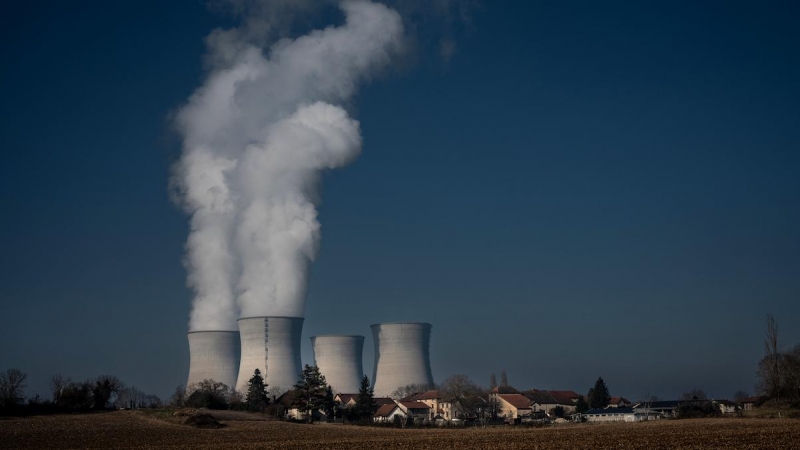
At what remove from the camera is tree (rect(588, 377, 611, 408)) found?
181 ft

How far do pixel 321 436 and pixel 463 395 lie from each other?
24.6 metres

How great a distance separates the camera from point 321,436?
26.8 m

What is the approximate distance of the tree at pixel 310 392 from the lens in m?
41.8

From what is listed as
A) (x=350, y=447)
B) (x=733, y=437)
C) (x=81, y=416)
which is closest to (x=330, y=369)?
(x=81, y=416)

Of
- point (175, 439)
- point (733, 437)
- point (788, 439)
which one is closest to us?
point (788, 439)

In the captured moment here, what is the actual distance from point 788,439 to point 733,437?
1.86 m

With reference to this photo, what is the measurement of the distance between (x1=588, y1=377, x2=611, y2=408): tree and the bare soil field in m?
27.4

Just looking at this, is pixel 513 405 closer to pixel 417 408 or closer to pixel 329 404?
pixel 417 408

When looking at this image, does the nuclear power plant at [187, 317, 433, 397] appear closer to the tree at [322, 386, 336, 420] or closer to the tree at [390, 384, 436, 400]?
the tree at [390, 384, 436, 400]

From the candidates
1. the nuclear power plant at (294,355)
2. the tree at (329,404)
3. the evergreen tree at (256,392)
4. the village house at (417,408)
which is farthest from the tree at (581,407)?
the evergreen tree at (256,392)

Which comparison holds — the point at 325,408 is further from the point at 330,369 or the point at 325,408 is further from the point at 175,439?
the point at 175,439

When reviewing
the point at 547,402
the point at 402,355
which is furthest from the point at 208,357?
the point at 547,402

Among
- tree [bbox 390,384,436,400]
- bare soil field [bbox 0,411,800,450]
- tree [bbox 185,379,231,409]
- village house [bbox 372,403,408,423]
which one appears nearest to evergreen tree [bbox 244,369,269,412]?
tree [bbox 185,379,231,409]

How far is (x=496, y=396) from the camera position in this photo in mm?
55656
